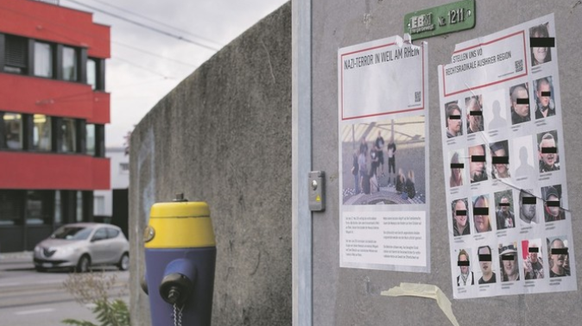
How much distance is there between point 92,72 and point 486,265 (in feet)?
122

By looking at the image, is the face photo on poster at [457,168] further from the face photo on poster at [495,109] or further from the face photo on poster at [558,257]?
the face photo on poster at [558,257]

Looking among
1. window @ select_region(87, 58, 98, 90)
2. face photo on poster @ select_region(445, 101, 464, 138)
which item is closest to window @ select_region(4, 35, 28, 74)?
window @ select_region(87, 58, 98, 90)

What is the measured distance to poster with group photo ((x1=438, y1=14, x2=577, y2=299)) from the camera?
106 inches

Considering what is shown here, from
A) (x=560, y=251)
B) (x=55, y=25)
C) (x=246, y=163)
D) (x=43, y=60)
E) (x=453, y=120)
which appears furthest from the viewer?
(x=55, y=25)

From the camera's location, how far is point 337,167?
351 cm

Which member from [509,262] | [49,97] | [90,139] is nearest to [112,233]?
[49,97]

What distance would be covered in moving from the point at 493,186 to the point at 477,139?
0.58 ft

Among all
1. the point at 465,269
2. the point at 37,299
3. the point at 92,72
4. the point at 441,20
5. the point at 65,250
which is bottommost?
the point at 37,299

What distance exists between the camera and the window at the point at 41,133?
35062 millimetres

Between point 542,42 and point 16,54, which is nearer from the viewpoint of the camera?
point 542,42

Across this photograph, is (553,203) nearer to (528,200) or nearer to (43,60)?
(528,200)

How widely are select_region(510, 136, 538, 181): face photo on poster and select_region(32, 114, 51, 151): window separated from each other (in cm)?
3414

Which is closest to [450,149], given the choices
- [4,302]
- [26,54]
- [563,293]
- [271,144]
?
[563,293]

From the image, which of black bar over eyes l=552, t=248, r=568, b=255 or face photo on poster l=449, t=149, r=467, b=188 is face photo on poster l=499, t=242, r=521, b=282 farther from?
face photo on poster l=449, t=149, r=467, b=188
